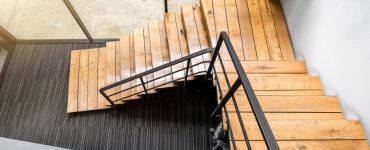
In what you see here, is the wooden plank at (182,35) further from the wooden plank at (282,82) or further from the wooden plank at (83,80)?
the wooden plank at (83,80)

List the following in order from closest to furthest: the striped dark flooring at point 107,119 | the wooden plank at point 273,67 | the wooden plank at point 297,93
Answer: the wooden plank at point 297,93
the wooden plank at point 273,67
the striped dark flooring at point 107,119

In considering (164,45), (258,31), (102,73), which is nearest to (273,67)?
(258,31)

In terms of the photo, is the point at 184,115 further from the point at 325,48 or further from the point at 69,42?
the point at 69,42

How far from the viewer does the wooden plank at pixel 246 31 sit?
2727mm

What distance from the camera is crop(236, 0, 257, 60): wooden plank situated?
273 cm

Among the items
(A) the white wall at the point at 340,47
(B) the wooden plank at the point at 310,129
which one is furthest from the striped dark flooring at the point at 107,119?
(B) the wooden plank at the point at 310,129

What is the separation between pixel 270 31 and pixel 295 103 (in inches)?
41.4

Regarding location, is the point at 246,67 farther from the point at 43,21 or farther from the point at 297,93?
the point at 43,21

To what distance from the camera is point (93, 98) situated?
3584 millimetres

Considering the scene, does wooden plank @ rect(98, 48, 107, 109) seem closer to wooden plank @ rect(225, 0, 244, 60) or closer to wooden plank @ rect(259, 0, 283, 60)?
wooden plank @ rect(225, 0, 244, 60)

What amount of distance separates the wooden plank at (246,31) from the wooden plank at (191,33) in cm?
49

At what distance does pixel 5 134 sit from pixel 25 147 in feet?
7.40

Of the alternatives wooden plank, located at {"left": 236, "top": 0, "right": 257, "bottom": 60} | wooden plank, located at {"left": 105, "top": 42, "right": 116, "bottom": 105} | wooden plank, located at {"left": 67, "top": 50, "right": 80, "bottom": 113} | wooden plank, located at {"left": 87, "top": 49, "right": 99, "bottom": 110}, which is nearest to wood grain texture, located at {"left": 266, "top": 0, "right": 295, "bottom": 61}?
wooden plank, located at {"left": 236, "top": 0, "right": 257, "bottom": 60}

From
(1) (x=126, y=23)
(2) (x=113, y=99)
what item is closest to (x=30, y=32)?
(1) (x=126, y=23)
